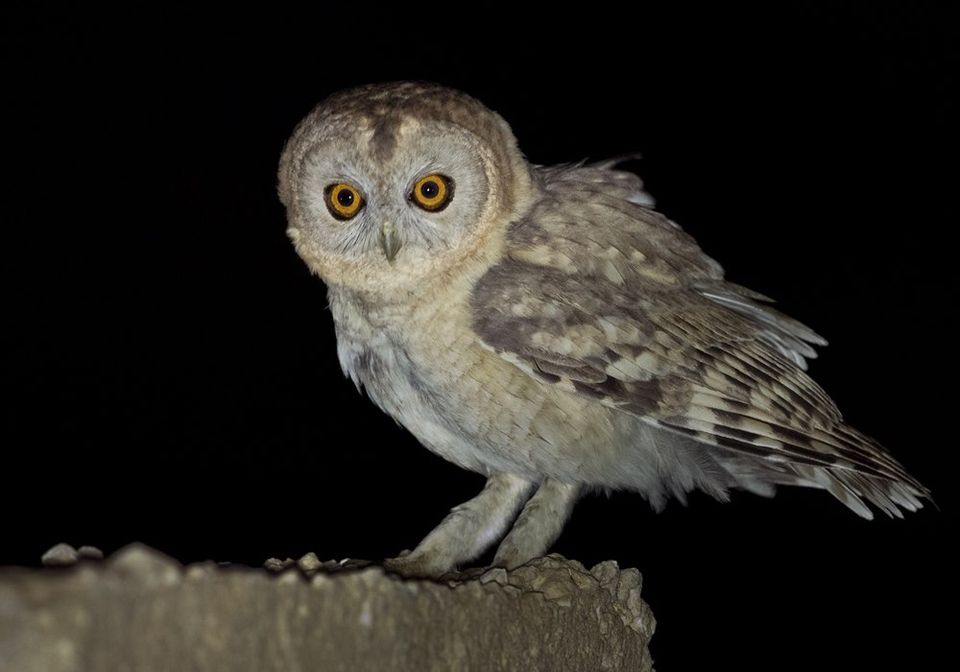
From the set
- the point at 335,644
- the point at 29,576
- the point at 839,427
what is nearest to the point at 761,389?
the point at 839,427

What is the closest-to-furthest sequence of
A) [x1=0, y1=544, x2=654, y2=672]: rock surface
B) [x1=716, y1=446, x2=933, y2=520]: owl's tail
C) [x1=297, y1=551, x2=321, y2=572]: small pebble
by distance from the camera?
1. [x1=0, y1=544, x2=654, y2=672]: rock surface
2. [x1=297, y1=551, x2=321, y2=572]: small pebble
3. [x1=716, y1=446, x2=933, y2=520]: owl's tail

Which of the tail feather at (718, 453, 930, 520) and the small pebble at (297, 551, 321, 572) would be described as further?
the tail feather at (718, 453, 930, 520)

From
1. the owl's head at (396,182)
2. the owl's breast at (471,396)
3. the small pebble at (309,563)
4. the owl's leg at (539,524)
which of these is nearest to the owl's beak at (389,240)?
the owl's head at (396,182)

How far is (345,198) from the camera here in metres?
2.10

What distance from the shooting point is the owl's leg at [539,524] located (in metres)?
2.38

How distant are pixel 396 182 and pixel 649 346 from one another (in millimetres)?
571

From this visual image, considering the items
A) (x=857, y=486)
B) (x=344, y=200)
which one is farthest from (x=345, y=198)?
(x=857, y=486)

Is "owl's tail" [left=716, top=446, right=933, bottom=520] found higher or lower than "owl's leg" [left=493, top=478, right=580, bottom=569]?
higher

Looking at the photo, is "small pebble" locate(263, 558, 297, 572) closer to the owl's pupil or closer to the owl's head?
the owl's head

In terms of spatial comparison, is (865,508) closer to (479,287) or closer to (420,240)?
(479,287)

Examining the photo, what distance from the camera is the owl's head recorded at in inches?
80.1

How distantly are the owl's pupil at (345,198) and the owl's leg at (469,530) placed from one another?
2.27 feet

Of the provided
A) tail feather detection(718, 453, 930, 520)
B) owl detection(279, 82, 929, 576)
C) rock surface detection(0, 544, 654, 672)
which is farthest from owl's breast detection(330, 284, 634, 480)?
tail feather detection(718, 453, 930, 520)

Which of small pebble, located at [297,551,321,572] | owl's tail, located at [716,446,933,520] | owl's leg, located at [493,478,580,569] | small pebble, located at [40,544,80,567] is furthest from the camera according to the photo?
owl's leg, located at [493,478,580,569]
